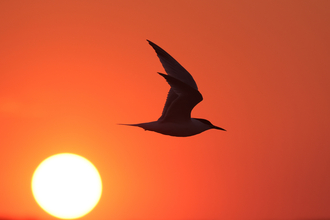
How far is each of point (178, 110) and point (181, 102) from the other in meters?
0.20

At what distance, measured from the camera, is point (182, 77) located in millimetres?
5520

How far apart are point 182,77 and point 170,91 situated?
31 centimetres

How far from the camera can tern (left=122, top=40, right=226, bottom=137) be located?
4879 mm

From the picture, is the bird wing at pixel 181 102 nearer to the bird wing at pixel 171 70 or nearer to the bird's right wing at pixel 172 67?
the bird wing at pixel 171 70

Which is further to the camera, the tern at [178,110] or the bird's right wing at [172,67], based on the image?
the bird's right wing at [172,67]

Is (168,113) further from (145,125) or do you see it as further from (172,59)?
(172,59)

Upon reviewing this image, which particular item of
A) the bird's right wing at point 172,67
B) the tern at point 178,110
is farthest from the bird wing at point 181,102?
the bird's right wing at point 172,67

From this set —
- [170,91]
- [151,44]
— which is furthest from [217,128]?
[151,44]

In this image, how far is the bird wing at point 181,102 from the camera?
4.62 meters

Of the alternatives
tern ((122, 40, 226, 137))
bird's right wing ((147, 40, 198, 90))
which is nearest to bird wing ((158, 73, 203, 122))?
tern ((122, 40, 226, 137))

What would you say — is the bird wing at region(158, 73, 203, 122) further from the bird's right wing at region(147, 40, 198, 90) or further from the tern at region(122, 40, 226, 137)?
the bird's right wing at region(147, 40, 198, 90)

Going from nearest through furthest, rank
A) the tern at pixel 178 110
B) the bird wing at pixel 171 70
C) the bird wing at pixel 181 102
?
the bird wing at pixel 181 102 < the tern at pixel 178 110 < the bird wing at pixel 171 70

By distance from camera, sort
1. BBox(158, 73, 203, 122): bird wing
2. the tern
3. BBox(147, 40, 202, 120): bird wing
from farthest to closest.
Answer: BBox(147, 40, 202, 120): bird wing, the tern, BBox(158, 73, 203, 122): bird wing

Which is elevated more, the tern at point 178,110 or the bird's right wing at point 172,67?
the bird's right wing at point 172,67
